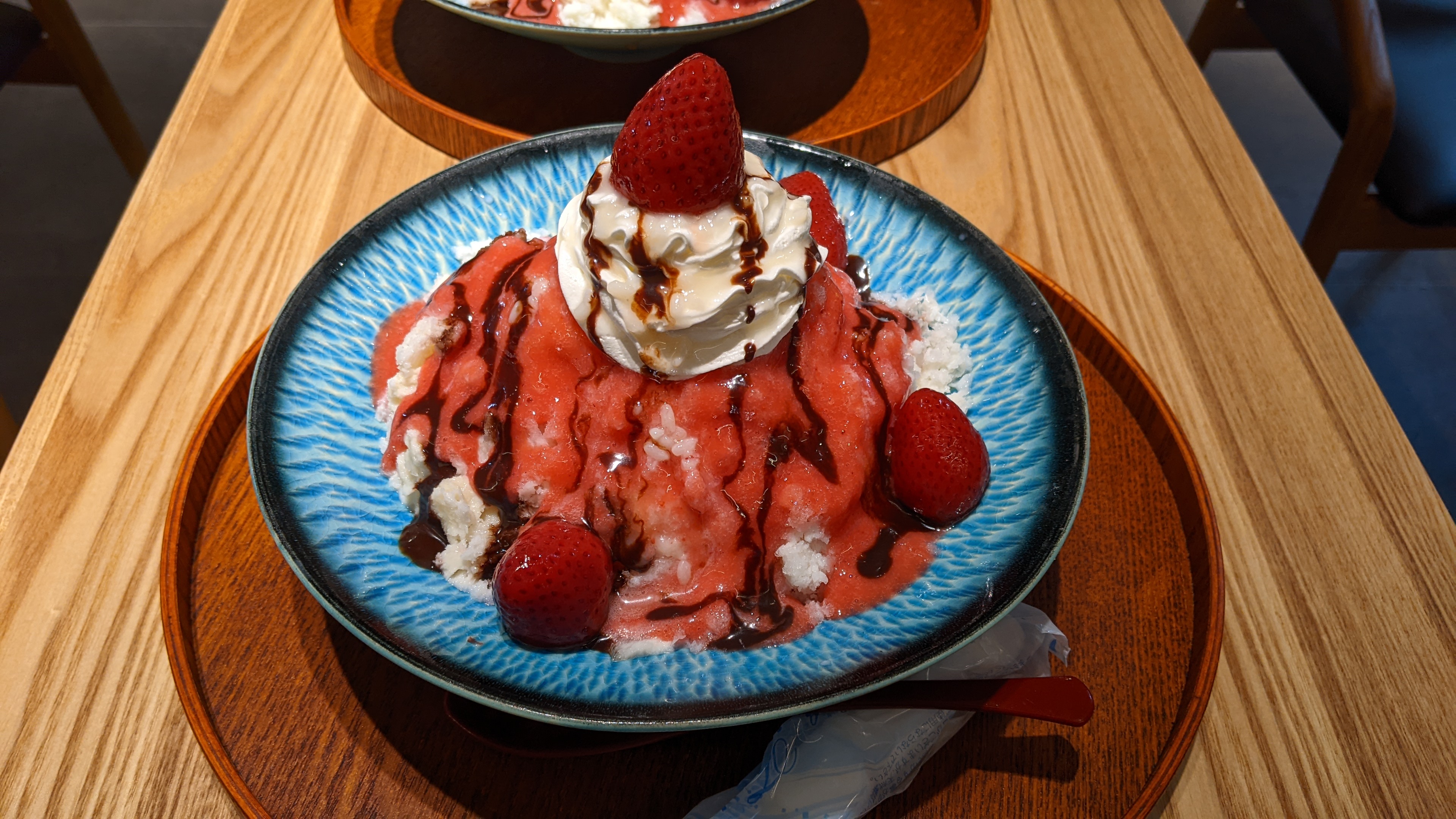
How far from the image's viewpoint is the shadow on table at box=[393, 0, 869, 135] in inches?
77.2

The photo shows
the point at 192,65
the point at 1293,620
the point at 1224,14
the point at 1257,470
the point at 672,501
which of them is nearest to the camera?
the point at 672,501

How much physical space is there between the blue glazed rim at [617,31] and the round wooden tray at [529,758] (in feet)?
2.84

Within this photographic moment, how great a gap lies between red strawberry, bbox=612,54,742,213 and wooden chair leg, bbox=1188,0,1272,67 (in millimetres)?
2460

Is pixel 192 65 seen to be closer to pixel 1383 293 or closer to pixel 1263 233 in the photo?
pixel 1263 233

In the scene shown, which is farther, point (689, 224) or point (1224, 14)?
point (1224, 14)

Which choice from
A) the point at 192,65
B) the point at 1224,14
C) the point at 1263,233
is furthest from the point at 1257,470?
the point at 192,65

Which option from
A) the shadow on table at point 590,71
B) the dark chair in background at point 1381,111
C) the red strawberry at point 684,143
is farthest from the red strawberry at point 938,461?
the dark chair in background at point 1381,111

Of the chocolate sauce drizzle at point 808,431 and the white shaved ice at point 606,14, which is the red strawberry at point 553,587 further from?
the white shaved ice at point 606,14

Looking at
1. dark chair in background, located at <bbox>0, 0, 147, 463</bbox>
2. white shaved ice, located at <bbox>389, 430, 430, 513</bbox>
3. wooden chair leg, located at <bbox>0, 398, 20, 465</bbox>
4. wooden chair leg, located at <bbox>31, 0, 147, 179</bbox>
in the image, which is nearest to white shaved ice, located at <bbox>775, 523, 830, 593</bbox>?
white shaved ice, located at <bbox>389, 430, 430, 513</bbox>

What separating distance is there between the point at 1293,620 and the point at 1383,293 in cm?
253

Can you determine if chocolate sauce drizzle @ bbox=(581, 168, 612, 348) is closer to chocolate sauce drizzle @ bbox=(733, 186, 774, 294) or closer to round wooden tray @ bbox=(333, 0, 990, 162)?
chocolate sauce drizzle @ bbox=(733, 186, 774, 294)

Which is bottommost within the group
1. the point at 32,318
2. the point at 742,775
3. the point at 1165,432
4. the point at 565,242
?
the point at 32,318

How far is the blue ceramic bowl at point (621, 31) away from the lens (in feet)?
5.49

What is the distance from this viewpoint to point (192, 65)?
150 inches
